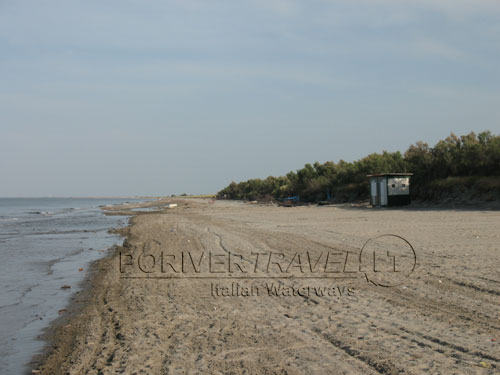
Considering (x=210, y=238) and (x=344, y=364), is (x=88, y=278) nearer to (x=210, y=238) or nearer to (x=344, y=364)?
(x=210, y=238)

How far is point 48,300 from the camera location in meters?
7.41

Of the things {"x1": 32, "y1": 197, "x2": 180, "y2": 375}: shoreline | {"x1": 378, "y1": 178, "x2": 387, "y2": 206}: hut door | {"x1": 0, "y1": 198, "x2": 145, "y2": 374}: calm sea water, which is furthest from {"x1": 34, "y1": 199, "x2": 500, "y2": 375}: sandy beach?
{"x1": 378, "y1": 178, "x2": 387, "y2": 206}: hut door

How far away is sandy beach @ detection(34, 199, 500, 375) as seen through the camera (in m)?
3.91

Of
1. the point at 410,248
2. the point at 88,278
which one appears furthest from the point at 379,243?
the point at 88,278

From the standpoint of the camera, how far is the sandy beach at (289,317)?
391 centimetres

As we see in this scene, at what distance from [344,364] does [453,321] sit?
1698mm

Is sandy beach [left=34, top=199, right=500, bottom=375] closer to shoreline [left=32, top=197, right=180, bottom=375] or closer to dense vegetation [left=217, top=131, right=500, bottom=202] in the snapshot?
shoreline [left=32, top=197, right=180, bottom=375]

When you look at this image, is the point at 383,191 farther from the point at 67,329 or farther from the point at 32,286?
the point at 67,329

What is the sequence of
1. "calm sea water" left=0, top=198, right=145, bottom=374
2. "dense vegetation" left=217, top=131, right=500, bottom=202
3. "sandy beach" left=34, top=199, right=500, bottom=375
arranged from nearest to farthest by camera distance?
"sandy beach" left=34, top=199, right=500, bottom=375, "calm sea water" left=0, top=198, right=145, bottom=374, "dense vegetation" left=217, top=131, right=500, bottom=202

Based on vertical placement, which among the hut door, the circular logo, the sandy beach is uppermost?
the hut door

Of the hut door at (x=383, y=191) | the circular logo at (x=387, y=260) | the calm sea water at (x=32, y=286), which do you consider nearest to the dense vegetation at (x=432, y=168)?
the hut door at (x=383, y=191)

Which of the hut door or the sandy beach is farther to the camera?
the hut door

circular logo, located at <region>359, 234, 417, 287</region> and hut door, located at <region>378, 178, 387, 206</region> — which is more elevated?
hut door, located at <region>378, 178, 387, 206</region>

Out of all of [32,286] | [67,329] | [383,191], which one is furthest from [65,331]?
[383,191]
